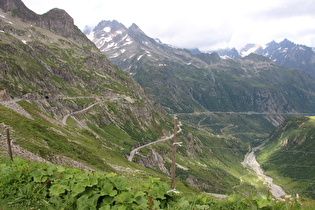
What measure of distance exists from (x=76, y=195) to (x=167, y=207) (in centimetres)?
529

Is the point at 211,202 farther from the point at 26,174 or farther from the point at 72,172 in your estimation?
the point at 26,174

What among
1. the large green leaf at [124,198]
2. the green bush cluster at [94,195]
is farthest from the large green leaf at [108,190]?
the large green leaf at [124,198]

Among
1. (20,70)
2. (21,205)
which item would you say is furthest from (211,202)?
(20,70)

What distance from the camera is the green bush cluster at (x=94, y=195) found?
39.5 feet

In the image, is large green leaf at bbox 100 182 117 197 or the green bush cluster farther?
large green leaf at bbox 100 182 117 197

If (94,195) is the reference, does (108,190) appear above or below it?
above

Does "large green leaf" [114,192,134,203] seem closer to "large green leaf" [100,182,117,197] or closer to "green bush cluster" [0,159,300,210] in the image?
"green bush cluster" [0,159,300,210]

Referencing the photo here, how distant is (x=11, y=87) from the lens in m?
148

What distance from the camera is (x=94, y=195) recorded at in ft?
40.9

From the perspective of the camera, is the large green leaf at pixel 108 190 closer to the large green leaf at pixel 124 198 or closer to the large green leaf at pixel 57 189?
the large green leaf at pixel 124 198

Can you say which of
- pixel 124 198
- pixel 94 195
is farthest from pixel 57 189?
pixel 124 198

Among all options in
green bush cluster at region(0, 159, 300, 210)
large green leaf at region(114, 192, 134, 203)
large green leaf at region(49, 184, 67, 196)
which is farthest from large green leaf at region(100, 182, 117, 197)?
large green leaf at region(49, 184, 67, 196)

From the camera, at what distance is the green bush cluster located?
12.1m

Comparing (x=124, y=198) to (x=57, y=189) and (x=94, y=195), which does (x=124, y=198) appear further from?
(x=57, y=189)
